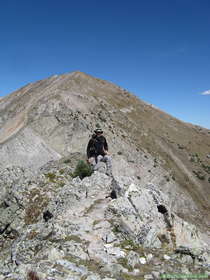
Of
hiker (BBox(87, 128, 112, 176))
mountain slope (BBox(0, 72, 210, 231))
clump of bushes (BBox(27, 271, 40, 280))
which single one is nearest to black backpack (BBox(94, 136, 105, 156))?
hiker (BBox(87, 128, 112, 176))

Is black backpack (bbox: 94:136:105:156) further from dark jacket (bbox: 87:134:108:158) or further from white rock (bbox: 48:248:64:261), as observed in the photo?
white rock (bbox: 48:248:64:261)

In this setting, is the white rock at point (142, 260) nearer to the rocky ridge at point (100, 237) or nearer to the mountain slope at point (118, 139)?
the rocky ridge at point (100, 237)

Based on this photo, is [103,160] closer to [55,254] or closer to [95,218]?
[95,218]

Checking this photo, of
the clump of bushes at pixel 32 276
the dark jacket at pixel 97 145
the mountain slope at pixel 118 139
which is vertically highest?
the mountain slope at pixel 118 139

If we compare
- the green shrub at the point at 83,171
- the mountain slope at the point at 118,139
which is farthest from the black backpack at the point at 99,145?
the mountain slope at the point at 118,139

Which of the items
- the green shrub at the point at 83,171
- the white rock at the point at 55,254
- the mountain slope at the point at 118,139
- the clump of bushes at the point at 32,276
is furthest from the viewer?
the mountain slope at the point at 118,139

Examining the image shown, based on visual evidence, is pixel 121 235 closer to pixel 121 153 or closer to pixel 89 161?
pixel 89 161

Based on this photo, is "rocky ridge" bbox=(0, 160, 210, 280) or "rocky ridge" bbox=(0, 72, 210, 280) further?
"rocky ridge" bbox=(0, 72, 210, 280)

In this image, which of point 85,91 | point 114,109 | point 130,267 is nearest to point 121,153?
point 114,109

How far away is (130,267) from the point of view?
21.9ft

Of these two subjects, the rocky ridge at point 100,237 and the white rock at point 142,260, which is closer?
the rocky ridge at point 100,237

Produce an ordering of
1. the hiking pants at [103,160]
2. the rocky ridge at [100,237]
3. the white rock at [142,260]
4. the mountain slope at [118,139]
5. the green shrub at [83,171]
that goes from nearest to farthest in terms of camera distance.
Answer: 1. the rocky ridge at [100,237]
2. the white rock at [142,260]
3. the hiking pants at [103,160]
4. the green shrub at [83,171]
5. the mountain slope at [118,139]

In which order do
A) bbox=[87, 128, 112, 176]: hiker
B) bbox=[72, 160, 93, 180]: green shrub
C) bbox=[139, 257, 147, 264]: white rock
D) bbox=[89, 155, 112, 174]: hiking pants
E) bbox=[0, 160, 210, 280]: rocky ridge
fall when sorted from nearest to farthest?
bbox=[0, 160, 210, 280]: rocky ridge, bbox=[139, 257, 147, 264]: white rock, bbox=[89, 155, 112, 174]: hiking pants, bbox=[87, 128, 112, 176]: hiker, bbox=[72, 160, 93, 180]: green shrub

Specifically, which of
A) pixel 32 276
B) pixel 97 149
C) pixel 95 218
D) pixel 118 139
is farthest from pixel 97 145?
pixel 118 139
